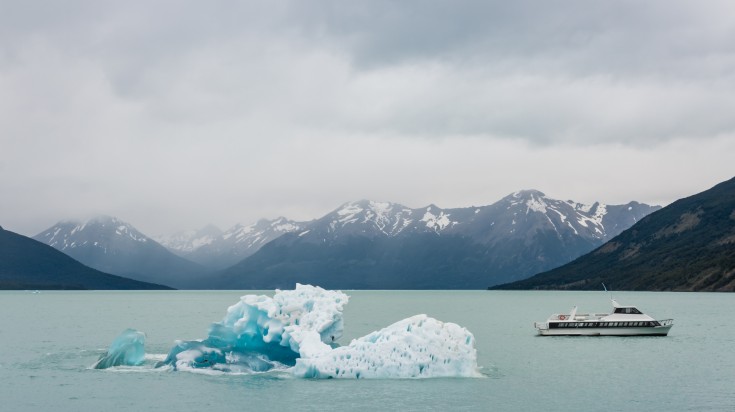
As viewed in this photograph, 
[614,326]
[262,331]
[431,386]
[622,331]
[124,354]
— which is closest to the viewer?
[431,386]

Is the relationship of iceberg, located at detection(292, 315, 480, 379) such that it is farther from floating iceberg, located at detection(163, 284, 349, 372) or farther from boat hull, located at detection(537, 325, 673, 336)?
Result: boat hull, located at detection(537, 325, 673, 336)

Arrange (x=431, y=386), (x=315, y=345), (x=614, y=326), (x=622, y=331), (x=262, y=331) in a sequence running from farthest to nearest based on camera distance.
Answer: (x=614, y=326)
(x=622, y=331)
(x=262, y=331)
(x=315, y=345)
(x=431, y=386)

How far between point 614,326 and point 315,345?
55.7 m

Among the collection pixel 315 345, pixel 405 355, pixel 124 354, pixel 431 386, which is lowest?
pixel 431 386

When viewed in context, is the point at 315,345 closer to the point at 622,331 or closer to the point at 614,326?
the point at 614,326

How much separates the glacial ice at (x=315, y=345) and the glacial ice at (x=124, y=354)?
9.59ft

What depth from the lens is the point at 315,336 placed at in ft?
172

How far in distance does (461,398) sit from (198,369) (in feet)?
68.0

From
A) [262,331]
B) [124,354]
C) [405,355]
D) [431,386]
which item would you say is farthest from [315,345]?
[124,354]

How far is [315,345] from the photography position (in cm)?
5244

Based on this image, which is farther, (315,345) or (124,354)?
(124,354)

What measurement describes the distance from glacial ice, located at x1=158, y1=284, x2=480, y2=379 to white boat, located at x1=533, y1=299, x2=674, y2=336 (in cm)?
4598

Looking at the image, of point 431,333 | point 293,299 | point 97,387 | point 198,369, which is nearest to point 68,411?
point 97,387

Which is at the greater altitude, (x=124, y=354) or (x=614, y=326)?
(x=614, y=326)
